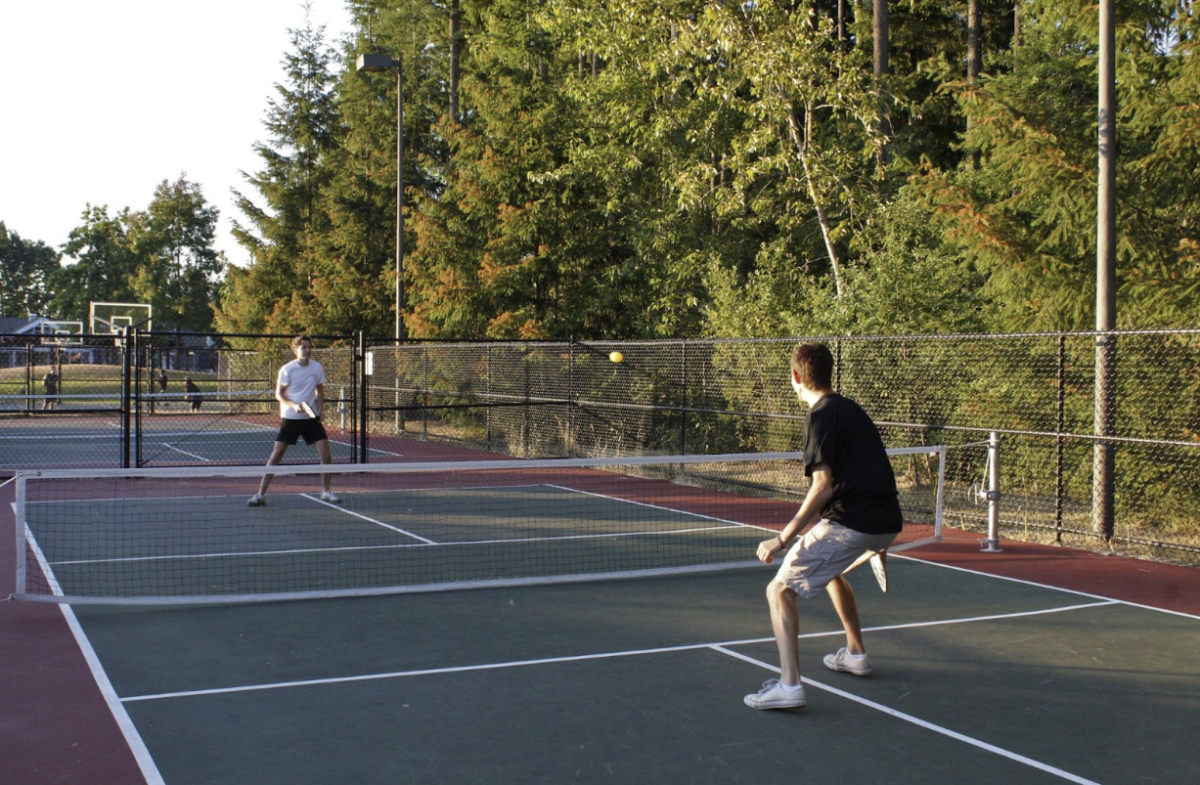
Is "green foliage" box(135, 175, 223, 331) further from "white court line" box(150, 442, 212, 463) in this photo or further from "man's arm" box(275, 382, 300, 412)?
"man's arm" box(275, 382, 300, 412)

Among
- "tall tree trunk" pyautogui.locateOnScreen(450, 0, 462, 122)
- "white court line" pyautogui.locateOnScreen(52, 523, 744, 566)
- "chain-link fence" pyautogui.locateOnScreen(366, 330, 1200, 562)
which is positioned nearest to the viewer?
"white court line" pyautogui.locateOnScreen(52, 523, 744, 566)

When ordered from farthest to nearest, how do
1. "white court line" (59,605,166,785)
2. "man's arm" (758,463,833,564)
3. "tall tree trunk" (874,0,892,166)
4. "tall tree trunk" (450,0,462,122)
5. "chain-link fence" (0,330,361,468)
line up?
"tall tree trunk" (450,0,462,122) < "tall tree trunk" (874,0,892,166) < "chain-link fence" (0,330,361,468) < "man's arm" (758,463,833,564) < "white court line" (59,605,166,785)

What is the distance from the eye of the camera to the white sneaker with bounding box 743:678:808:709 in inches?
216

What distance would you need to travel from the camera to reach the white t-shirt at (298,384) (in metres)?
13.1

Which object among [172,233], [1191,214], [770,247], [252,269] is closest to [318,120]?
[252,269]

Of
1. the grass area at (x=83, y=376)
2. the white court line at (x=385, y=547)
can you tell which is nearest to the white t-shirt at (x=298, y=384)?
the white court line at (x=385, y=547)

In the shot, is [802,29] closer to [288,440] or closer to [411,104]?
[288,440]

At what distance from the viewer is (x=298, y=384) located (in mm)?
13109

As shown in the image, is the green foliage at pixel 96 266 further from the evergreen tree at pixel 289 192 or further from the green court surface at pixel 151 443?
the green court surface at pixel 151 443

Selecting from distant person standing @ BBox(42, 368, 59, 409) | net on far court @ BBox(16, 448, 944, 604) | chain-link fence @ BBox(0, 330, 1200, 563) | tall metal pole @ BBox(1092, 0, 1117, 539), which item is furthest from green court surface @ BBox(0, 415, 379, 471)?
tall metal pole @ BBox(1092, 0, 1117, 539)

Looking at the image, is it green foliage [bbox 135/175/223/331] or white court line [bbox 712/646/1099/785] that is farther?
green foliage [bbox 135/175/223/331]

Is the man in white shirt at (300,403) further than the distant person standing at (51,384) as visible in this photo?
No

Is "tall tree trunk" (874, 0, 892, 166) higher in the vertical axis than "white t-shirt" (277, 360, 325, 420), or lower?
higher

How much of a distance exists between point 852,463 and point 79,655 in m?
4.78
